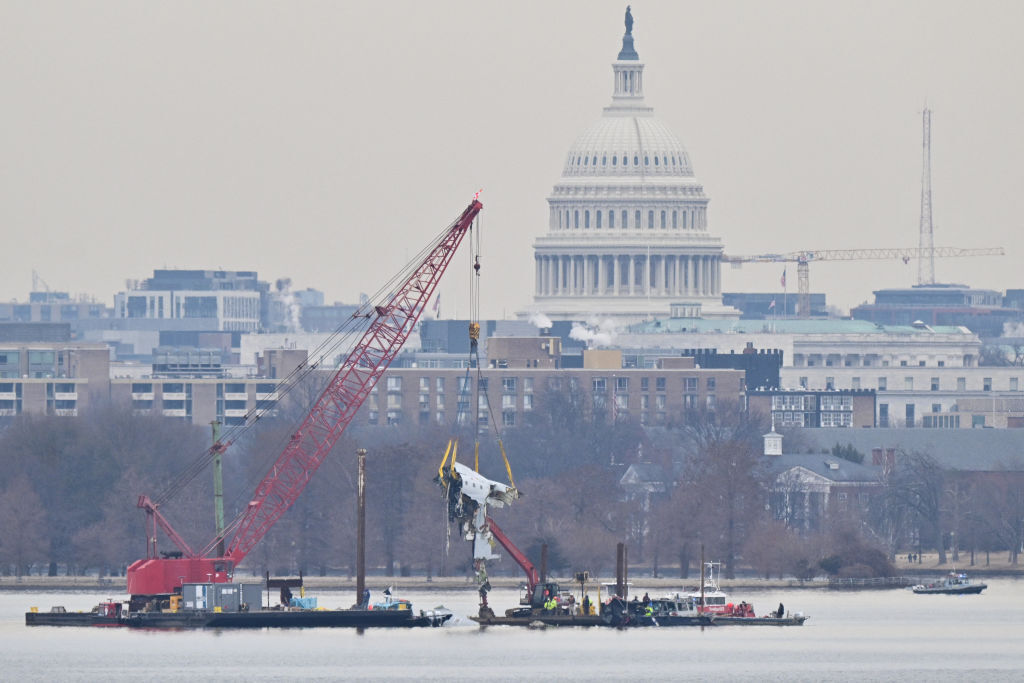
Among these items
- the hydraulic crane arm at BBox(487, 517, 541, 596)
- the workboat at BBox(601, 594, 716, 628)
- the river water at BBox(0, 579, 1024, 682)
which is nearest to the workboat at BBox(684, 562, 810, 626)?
the workboat at BBox(601, 594, 716, 628)

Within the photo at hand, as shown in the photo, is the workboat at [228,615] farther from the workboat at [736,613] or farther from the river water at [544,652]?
the workboat at [736,613]

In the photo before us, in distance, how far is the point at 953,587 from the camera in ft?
634

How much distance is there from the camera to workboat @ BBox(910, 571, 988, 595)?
633ft

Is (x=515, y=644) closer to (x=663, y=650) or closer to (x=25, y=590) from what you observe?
(x=663, y=650)

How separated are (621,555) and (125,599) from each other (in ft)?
78.3

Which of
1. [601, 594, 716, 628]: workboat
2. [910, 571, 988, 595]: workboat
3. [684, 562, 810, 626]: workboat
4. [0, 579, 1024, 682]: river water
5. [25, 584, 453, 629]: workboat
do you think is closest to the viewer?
[0, 579, 1024, 682]: river water

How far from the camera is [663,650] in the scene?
15925 centimetres

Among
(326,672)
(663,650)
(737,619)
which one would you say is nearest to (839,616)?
(737,619)

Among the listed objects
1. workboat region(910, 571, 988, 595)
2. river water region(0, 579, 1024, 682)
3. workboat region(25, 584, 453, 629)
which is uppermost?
workboat region(910, 571, 988, 595)

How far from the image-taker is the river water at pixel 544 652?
491ft

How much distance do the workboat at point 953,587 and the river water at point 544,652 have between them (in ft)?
43.5

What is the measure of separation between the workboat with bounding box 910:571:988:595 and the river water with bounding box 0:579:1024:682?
13.3m

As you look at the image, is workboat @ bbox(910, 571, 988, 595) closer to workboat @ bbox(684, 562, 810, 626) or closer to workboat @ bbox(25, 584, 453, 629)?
workboat @ bbox(684, 562, 810, 626)

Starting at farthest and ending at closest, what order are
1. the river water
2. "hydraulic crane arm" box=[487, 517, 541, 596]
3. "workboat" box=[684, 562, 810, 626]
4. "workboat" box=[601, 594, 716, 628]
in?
"hydraulic crane arm" box=[487, 517, 541, 596] < "workboat" box=[684, 562, 810, 626] < "workboat" box=[601, 594, 716, 628] < the river water
